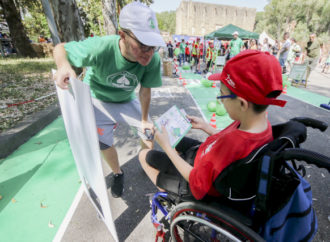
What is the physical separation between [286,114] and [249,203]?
15.0 ft

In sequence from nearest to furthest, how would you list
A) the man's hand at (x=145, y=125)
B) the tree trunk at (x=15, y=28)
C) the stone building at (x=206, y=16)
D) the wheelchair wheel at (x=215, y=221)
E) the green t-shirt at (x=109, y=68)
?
the wheelchair wheel at (x=215, y=221)
the green t-shirt at (x=109, y=68)
the man's hand at (x=145, y=125)
the tree trunk at (x=15, y=28)
the stone building at (x=206, y=16)

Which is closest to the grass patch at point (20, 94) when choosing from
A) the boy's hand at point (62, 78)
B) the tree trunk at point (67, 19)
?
the tree trunk at point (67, 19)

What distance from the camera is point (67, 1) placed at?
4871 mm

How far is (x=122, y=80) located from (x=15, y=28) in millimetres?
17247

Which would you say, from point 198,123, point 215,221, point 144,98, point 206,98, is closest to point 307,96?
point 206,98

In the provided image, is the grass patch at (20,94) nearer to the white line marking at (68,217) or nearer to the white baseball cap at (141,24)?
the white line marking at (68,217)

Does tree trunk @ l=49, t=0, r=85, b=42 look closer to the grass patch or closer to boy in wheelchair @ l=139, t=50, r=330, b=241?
the grass patch

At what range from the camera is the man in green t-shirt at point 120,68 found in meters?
1.36

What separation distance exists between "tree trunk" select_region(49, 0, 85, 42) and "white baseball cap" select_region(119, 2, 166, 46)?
4881 mm

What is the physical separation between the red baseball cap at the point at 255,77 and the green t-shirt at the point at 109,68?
1.08 m

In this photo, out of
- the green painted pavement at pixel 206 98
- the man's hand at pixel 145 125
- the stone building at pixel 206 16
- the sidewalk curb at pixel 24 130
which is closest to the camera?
the man's hand at pixel 145 125

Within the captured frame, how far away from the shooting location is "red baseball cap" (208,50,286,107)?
0.93m

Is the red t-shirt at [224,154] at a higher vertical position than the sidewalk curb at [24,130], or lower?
higher

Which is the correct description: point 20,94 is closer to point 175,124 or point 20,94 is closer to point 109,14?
point 109,14
